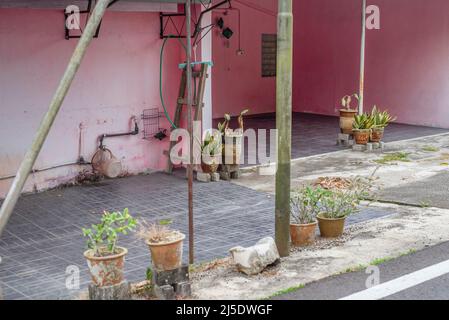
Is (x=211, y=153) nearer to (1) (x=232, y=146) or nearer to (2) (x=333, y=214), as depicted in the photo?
(1) (x=232, y=146)

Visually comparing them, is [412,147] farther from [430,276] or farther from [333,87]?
[430,276]

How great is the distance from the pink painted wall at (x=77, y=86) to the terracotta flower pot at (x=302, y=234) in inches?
192

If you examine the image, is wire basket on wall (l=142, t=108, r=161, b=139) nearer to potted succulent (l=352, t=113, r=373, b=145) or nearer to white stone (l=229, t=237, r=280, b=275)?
potted succulent (l=352, t=113, r=373, b=145)

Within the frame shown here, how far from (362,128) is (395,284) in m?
8.34

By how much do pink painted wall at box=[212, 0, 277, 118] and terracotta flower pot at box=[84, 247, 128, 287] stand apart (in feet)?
42.4

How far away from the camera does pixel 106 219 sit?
6.65 m

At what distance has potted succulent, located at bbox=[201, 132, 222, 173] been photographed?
39.9 feet

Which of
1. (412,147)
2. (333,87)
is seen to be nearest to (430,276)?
(412,147)

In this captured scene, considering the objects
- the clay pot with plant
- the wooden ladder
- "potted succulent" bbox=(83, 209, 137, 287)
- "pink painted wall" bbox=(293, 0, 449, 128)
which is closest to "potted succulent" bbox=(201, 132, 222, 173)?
the clay pot with plant

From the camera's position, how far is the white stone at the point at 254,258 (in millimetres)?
7488

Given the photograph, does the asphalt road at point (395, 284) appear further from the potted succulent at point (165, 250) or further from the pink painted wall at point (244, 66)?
the pink painted wall at point (244, 66)

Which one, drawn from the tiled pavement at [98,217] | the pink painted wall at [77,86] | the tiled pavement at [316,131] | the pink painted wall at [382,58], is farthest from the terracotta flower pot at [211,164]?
the pink painted wall at [382,58]
